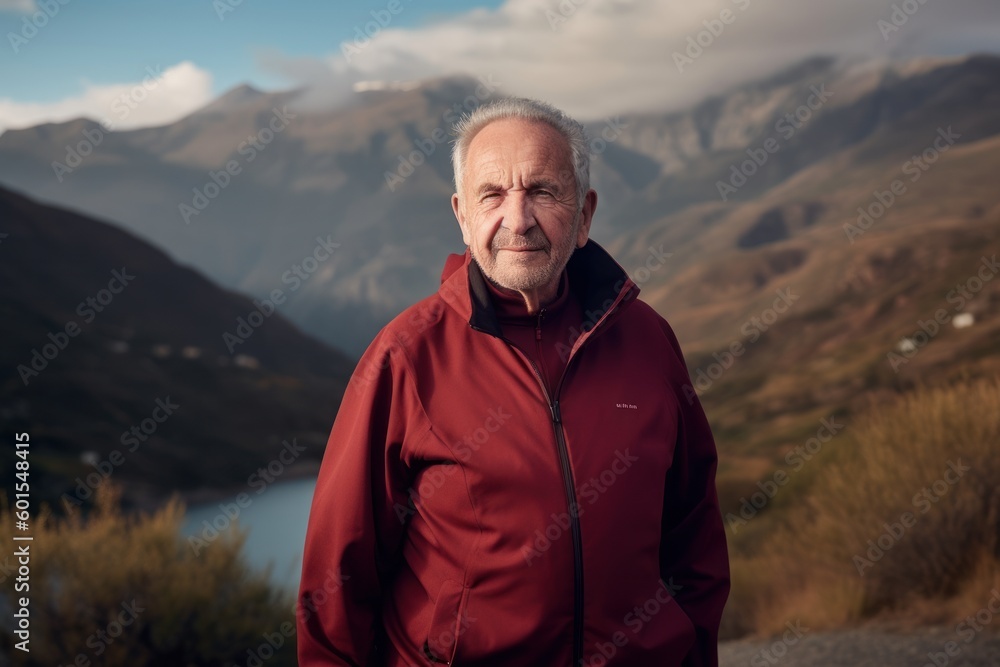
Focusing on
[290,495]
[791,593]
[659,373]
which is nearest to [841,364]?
[290,495]

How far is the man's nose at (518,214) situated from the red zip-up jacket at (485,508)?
0.17m

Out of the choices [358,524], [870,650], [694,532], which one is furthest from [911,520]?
[358,524]

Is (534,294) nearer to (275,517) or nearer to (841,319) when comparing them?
(275,517)

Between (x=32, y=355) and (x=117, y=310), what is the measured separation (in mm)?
33673

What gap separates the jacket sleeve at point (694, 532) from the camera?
2660 millimetres

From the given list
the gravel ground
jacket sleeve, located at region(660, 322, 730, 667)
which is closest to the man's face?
jacket sleeve, located at region(660, 322, 730, 667)

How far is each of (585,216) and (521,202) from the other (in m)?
0.29

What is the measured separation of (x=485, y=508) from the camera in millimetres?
2277

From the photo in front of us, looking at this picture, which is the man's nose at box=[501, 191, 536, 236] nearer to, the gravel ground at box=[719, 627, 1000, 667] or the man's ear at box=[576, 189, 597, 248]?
the man's ear at box=[576, 189, 597, 248]

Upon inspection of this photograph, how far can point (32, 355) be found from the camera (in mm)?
47250

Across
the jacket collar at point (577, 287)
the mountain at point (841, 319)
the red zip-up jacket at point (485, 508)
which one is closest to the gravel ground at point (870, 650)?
the mountain at point (841, 319)

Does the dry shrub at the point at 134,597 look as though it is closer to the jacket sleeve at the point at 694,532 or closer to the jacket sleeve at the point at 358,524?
the jacket sleeve at the point at 358,524

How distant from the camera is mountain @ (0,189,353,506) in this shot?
139 ft

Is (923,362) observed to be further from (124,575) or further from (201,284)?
(201,284)
